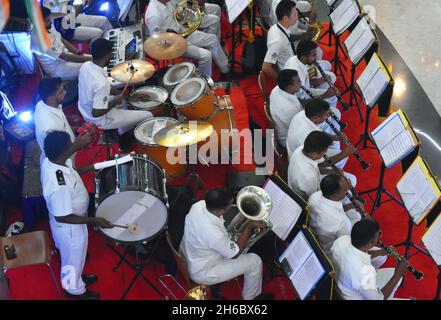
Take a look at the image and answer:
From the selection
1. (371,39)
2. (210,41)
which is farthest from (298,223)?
(210,41)

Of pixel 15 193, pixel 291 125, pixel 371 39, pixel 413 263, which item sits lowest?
pixel 15 193

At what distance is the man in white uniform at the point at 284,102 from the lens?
6.28 meters

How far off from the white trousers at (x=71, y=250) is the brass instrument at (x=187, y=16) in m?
3.68

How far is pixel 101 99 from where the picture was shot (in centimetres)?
642

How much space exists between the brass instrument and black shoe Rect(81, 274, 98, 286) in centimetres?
373

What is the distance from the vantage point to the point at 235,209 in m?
5.36

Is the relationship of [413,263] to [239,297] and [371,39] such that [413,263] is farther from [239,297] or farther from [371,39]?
[371,39]

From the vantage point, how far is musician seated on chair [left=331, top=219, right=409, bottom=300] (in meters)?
4.39

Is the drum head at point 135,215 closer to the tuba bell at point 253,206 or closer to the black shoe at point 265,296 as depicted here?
the tuba bell at point 253,206

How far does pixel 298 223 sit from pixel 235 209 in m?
0.72

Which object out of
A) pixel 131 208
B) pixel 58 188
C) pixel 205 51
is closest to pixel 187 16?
pixel 205 51
